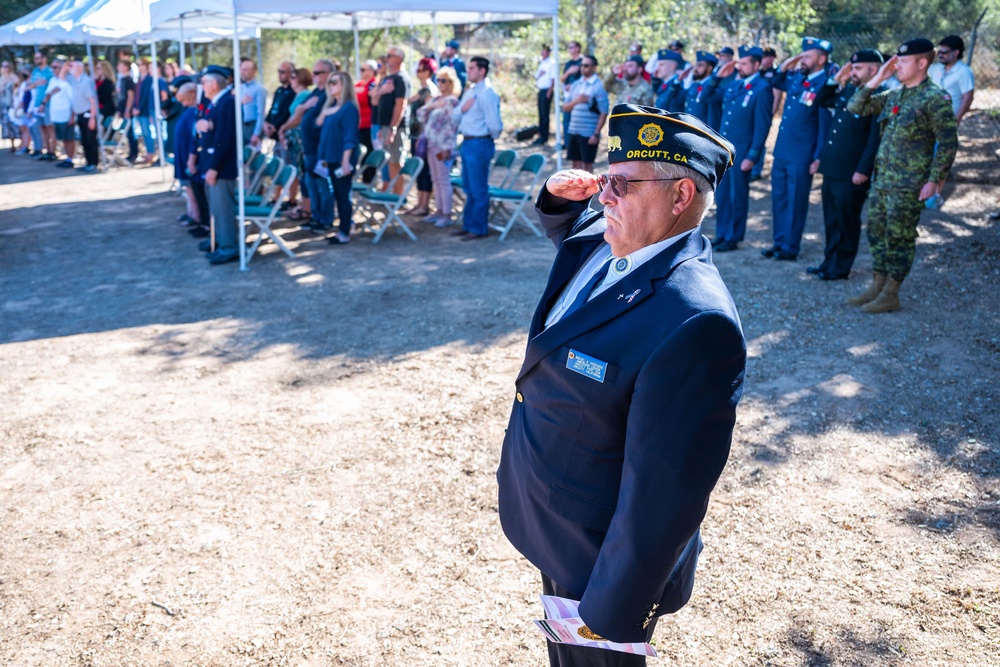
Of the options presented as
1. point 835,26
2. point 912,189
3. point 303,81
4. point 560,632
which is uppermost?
point 835,26

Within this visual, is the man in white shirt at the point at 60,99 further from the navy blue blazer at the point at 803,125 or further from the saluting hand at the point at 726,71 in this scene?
the navy blue blazer at the point at 803,125

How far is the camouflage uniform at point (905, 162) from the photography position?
20.2ft

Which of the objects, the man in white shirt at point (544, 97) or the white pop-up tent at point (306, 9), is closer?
the white pop-up tent at point (306, 9)

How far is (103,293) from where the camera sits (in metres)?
7.79

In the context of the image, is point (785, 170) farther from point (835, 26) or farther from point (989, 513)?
point (835, 26)

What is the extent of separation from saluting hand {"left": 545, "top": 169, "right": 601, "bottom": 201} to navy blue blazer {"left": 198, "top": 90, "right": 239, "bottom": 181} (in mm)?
6758

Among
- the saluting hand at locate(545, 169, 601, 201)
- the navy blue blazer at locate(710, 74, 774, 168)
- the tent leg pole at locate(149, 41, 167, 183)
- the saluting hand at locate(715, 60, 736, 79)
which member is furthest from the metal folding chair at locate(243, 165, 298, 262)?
the saluting hand at locate(545, 169, 601, 201)

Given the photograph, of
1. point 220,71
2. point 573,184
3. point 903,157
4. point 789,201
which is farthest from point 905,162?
point 220,71

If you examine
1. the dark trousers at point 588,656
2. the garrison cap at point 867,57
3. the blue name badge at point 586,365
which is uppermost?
the garrison cap at point 867,57

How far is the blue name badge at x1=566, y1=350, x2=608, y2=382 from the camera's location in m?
1.78

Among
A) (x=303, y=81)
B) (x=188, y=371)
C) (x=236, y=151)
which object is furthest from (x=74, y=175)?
(x=188, y=371)

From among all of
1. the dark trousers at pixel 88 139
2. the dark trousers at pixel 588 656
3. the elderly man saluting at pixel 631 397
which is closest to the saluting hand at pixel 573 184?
the elderly man saluting at pixel 631 397

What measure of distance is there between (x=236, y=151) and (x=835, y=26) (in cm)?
1891

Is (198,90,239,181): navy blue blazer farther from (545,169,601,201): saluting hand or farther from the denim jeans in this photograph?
(545,169,601,201): saluting hand
